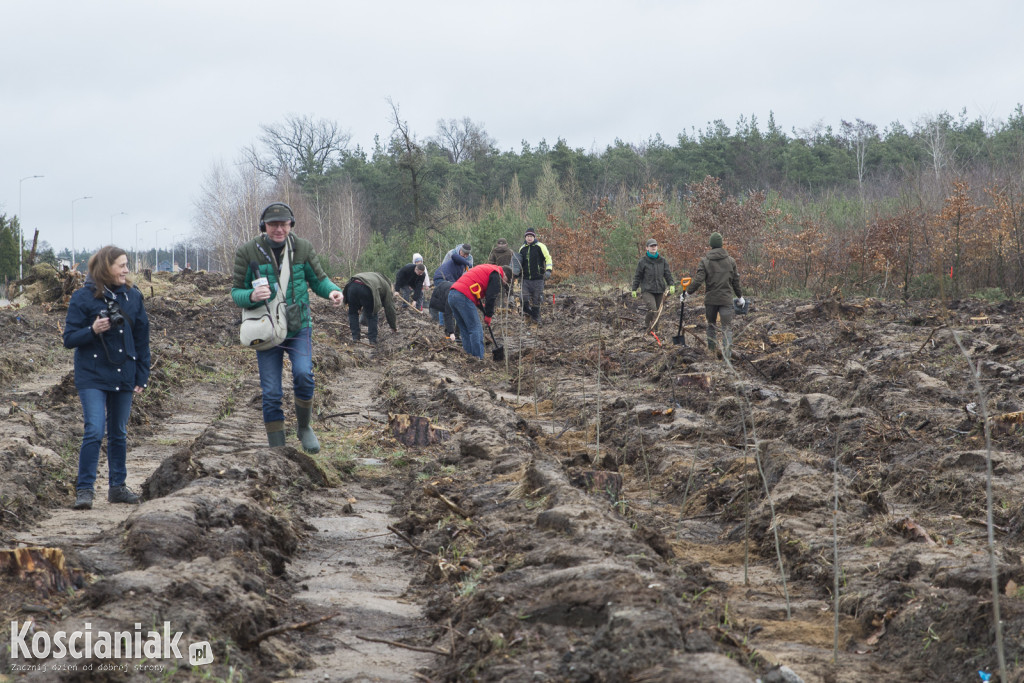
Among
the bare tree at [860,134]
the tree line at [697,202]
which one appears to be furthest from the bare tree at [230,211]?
the bare tree at [860,134]

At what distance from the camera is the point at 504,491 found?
19.7 feet

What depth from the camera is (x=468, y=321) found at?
42.8 feet

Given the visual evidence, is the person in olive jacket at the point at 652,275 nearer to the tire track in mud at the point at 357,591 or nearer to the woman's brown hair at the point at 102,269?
the tire track in mud at the point at 357,591

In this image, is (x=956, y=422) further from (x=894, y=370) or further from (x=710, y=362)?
(x=710, y=362)

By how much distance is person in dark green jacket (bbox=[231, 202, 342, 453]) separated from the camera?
671 centimetres

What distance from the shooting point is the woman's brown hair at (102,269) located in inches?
236

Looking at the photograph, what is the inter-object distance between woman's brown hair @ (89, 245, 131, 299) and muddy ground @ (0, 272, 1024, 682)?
1283 millimetres

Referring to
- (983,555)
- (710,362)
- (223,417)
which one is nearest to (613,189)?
(710,362)

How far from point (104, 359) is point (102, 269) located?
0.59 metres

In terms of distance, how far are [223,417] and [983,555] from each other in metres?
7.41

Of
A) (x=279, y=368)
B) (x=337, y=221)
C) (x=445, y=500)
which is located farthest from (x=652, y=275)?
(x=337, y=221)

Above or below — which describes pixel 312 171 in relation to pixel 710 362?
above

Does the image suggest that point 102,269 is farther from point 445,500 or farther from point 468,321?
point 468,321

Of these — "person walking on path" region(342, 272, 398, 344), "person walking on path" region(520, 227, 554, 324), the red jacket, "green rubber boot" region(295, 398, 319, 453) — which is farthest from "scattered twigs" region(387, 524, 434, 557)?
"person walking on path" region(520, 227, 554, 324)
